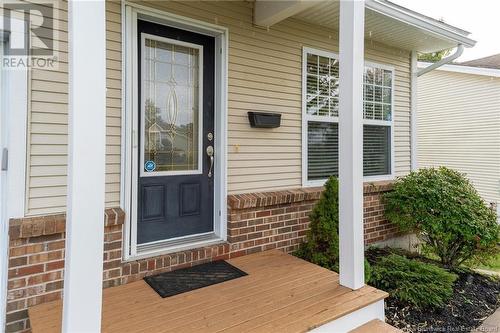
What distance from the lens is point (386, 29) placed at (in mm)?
4055

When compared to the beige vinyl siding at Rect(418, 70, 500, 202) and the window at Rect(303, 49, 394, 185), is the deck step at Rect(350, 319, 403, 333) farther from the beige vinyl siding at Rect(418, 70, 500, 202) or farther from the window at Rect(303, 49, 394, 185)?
the beige vinyl siding at Rect(418, 70, 500, 202)

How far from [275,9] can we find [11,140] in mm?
2457

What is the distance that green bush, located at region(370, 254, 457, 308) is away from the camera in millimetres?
2953

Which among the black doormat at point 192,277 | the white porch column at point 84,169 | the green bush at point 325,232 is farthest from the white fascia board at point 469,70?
the white porch column at point 84,169

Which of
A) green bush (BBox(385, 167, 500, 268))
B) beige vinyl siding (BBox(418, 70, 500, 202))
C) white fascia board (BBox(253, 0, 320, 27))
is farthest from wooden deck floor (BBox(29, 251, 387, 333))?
beige vinyl siding (BBox(418, 70, 500, 202))

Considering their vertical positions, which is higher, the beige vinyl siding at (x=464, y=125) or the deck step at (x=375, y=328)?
the beige vinyl siding at (x=464, y=125)

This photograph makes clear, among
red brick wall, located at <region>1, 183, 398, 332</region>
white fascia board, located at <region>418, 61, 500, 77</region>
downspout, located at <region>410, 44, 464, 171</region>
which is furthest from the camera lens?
white fascia board, located at <region>418, 61, 500, 77</region>

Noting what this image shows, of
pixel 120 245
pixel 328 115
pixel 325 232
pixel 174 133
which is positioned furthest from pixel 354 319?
pixel 328 115

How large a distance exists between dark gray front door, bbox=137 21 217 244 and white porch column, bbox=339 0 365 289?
4.30 ft

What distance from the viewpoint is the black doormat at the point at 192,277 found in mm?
2398

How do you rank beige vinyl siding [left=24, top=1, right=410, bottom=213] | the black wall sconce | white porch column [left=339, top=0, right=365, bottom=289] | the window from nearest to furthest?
white porch column [left=339, top=0, right=365, bottom=289], beige vinyl siding [left=24, top=1, right=410, bottom=213], the black wall sconce, the window

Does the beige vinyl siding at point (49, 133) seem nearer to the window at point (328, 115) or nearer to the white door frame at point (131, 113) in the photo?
the white door frame at point (131, 113)

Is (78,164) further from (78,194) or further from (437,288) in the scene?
(437,288)

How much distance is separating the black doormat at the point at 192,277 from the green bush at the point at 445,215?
2535mm
